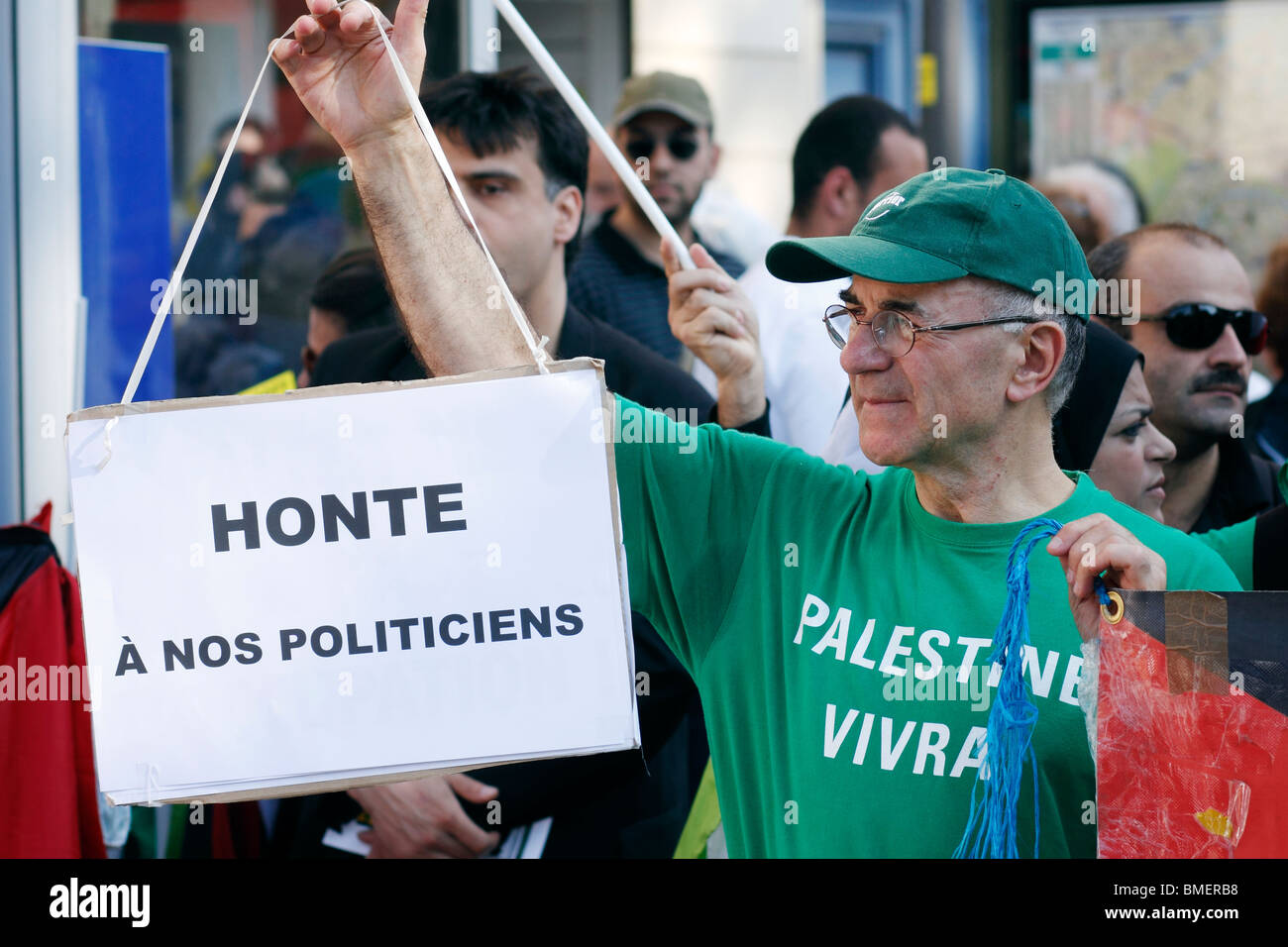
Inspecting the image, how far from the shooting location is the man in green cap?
6.65 feet

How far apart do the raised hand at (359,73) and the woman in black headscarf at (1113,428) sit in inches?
55.1

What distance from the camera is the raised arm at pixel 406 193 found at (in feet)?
7.10

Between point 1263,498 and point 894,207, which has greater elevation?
point 894,207

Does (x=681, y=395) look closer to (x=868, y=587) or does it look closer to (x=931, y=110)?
(x=868, y=587)

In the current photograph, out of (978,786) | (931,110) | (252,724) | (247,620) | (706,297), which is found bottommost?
(978,786)

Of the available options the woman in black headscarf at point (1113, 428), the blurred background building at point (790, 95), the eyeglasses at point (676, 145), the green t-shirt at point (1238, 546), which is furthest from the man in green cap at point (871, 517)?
the blurred background building at point (790, 95)

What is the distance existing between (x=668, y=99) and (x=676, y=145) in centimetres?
16

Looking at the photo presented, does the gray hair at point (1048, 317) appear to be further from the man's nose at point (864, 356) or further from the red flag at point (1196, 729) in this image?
the red flag at point (1196, 729)

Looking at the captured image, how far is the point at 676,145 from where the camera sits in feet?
17.4

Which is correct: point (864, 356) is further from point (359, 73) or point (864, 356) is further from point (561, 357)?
point (561, 357)

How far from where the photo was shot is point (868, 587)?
7.09 feet

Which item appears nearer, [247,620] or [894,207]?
[247,620]
